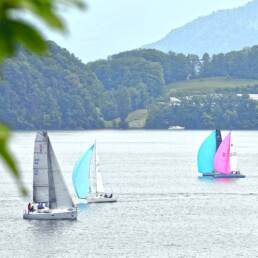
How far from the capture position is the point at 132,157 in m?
188

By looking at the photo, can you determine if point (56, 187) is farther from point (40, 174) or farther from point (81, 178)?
point (81, 178)

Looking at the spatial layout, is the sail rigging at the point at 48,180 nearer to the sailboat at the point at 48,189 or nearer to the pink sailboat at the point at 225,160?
the sailboat at the point at 48,189

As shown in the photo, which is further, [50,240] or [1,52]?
[50,240]

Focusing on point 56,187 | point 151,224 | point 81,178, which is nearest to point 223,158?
point 81,178

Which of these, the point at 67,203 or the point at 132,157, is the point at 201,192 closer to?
the point at 67,203

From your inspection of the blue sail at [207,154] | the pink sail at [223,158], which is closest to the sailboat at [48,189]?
the pink sail at [223,158]

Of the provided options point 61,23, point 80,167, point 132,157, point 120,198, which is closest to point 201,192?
point 120,198

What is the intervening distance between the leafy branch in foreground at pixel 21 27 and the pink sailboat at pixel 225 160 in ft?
391

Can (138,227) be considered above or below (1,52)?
below

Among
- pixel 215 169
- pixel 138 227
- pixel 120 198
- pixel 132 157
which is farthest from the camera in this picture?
pixel 132 157

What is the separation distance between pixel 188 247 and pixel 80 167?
30585mm

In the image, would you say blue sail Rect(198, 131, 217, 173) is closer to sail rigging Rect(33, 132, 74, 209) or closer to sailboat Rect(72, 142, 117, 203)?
sailboat Rect(72, 142, 117, 203)

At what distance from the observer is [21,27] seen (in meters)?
3.01

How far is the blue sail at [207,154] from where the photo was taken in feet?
414
